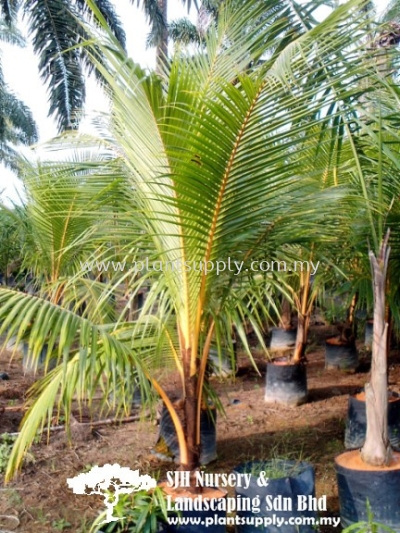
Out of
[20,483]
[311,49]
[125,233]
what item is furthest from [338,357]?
[311,49]

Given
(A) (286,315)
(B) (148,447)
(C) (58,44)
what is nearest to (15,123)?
(C) (58,44)

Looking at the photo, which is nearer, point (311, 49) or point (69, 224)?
point (311, 49)

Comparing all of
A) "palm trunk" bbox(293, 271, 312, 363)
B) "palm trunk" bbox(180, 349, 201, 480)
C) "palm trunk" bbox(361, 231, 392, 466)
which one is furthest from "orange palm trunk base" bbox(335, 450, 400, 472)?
"palm trunk" bbox(293, 271, 312, 363)

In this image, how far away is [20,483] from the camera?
313 centimetres

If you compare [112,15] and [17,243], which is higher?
[112,15]

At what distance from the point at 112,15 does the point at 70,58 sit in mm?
1545

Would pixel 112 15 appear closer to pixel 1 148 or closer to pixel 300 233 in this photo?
pixel 300 233

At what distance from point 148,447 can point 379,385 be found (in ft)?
5.65

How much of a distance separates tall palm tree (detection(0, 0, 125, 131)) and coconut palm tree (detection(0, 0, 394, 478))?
16.5 ft

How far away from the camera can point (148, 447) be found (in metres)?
3.68

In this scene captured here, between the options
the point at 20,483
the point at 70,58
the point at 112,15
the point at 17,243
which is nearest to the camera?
the point at 20,483

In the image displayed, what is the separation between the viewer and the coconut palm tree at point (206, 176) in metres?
1.88

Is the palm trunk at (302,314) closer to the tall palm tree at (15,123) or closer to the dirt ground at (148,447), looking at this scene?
the dirt ground at (148,447)

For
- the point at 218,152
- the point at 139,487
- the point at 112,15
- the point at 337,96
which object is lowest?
the point at 139,487
